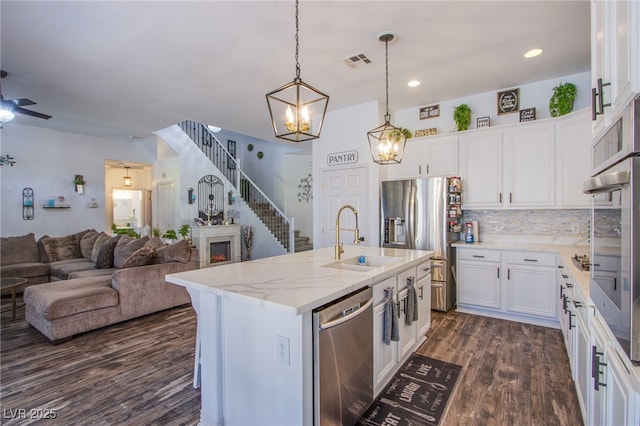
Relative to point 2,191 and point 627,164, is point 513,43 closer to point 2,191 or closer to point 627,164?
point 627,164

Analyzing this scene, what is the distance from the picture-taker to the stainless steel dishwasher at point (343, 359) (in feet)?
5.38

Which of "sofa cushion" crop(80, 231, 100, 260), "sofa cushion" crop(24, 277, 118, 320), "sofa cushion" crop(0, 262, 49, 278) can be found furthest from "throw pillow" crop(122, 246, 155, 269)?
"sofa cushion" crop(80, 231, 100, 260)

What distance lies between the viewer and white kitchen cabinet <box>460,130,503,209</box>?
4121mm

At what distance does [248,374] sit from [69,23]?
3.36 m

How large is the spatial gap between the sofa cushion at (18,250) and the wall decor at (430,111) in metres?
7.25

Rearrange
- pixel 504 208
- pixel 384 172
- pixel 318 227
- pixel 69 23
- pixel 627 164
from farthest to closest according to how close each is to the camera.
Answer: pixel 318 227
pixel 384 172
pixel 504 208
pixel 69 23
pixel 627 164

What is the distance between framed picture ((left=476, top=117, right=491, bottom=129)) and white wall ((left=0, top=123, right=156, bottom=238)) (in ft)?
26.6

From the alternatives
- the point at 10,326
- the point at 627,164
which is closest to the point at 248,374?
the point at 627,164

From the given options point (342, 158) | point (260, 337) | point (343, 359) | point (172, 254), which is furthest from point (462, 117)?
point (172, 254)

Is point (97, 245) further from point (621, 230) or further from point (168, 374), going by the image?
point (621, 230)

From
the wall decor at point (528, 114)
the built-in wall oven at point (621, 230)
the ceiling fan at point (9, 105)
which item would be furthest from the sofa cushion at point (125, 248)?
the wall decor at point (528, 114)

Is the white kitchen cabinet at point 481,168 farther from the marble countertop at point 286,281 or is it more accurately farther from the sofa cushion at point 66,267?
the sofa cushion at point 66,267

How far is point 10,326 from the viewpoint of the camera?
3.84 m

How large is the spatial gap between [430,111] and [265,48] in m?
2.86
